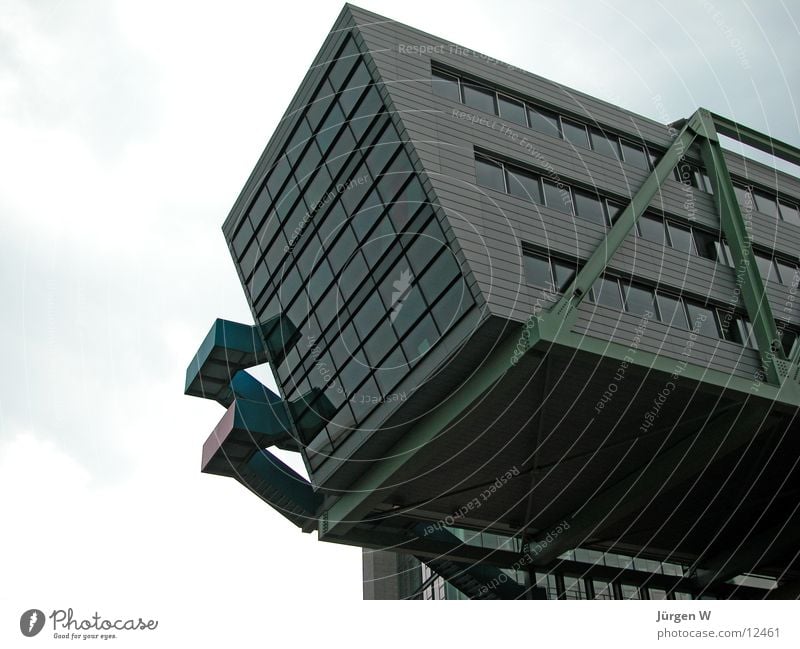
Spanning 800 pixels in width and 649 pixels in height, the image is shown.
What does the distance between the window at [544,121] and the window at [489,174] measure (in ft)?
9.78

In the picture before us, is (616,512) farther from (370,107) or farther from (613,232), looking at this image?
(370,107)

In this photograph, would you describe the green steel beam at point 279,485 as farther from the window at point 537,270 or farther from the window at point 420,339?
the window at point 537,270

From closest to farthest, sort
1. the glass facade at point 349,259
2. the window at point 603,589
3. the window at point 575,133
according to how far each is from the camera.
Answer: the glass facade at point 349,259 → the window at point 575,133 → the window at point 603,589

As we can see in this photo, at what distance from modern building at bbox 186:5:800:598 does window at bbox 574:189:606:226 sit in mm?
94

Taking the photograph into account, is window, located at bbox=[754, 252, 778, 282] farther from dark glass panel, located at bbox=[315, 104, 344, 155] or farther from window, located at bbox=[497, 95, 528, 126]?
dark glass panel, located at bbox=[315, 104, 344, 155]

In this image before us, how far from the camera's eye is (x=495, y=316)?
1061 inches

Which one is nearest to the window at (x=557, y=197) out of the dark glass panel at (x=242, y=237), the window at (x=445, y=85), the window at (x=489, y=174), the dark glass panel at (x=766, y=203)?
the window at (x=489, y=174)

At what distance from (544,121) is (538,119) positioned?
259mm

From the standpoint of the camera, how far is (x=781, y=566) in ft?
150

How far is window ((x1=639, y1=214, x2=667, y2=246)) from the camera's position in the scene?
32.9 m

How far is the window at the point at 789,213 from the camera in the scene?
38.6 m

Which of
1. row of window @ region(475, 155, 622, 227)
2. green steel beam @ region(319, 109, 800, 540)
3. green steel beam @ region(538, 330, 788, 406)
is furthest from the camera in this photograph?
row of window @ region(475, 155, 622, 227)

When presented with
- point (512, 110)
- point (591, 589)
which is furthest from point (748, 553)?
point (512, 110)

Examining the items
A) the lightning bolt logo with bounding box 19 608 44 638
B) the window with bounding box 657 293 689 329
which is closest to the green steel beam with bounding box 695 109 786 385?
the window with bounding box 657 293 689 329
